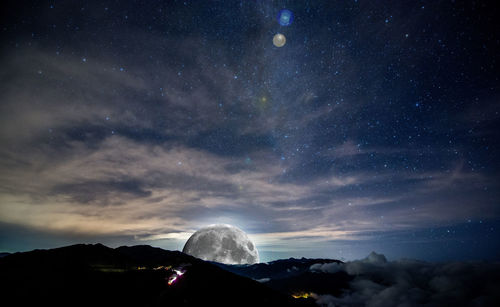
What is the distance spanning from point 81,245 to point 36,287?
47.1m

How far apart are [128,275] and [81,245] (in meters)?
40.6

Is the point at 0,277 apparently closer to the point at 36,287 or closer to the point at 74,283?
the point at 36,287

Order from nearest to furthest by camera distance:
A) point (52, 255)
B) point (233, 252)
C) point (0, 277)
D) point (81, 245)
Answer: point (0, 277), point (52, 255), point (81, 245), point (233, 252)

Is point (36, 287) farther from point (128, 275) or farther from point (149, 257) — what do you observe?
point (149, 257)

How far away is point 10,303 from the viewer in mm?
31859

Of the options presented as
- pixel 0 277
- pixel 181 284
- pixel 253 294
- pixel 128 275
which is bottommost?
pixel 253 294

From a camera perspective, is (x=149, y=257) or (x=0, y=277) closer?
(x=0, y=277)

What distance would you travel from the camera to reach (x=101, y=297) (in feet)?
125

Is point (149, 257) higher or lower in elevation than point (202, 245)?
lower

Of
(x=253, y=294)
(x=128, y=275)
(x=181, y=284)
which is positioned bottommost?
(x=253, y=294)

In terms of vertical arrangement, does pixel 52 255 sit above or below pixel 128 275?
above

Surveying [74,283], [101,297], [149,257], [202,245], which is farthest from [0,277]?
[149,257]

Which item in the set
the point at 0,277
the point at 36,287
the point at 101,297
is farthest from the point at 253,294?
the point at 0,277

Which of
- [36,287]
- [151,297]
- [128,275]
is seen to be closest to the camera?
[36,287]
